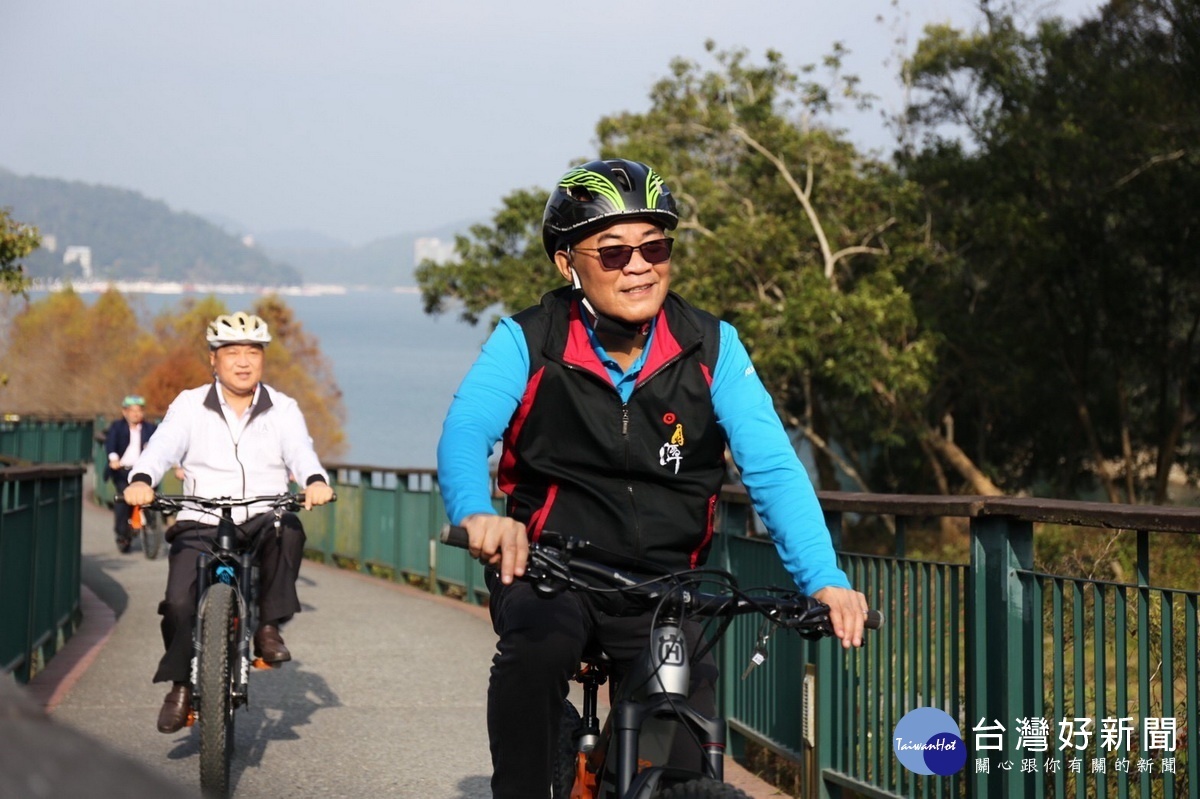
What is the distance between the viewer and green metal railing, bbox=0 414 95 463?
36594 millimetres

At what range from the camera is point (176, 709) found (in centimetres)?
687

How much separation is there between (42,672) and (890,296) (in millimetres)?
17570

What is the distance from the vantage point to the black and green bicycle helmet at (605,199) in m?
3.57

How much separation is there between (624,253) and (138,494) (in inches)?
142

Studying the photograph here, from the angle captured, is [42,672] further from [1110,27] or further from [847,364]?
[1110,27]

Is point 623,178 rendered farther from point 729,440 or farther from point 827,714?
point 827,714

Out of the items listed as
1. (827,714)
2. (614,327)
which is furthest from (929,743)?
(614,327)

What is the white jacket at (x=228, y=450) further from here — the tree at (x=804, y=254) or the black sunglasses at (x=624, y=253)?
the tree at (x=804, y=254)

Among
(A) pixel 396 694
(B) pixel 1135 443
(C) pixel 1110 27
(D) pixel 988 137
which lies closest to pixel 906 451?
(B) pixel 1135 443

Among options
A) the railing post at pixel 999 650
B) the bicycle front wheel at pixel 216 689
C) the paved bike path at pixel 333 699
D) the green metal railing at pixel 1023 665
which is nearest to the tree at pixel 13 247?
the paved bike path at pixel 333 699

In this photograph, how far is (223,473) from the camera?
7.35 metres

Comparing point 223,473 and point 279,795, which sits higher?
point 223,473

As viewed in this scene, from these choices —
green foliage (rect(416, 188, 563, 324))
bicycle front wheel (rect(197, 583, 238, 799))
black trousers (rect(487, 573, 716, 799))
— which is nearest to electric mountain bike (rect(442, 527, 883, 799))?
black trousers (rect(487, 573, 716, 799))

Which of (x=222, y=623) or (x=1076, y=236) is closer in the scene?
(x=222, y=623)
